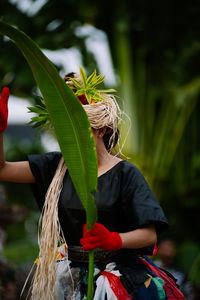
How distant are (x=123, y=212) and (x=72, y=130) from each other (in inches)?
17.4

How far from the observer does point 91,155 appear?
1396mm

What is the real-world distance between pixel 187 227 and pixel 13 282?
370cm

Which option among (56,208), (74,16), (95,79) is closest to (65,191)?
(56,208)

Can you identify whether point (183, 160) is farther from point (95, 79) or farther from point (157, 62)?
point (95, 79)

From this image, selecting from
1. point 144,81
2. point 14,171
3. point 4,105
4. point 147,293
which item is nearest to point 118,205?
point 147,293

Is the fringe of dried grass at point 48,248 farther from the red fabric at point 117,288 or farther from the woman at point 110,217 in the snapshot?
the red fabric at point 117,288

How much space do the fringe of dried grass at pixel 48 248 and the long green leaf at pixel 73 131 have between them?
0.28 meters

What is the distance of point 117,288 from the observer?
153 cm

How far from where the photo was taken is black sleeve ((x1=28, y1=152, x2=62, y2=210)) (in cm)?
177

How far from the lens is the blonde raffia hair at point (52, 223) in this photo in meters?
1.57

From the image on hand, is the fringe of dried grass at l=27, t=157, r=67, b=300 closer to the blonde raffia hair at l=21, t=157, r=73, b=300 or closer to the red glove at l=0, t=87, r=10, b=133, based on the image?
the blonde raffia hair at l=21, t=157, r=73, b=300

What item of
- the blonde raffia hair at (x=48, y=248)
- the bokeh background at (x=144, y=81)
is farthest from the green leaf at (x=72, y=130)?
the bokeh background at (x=144, y=81)

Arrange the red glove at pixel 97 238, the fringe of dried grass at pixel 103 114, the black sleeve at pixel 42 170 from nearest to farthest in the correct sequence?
the red glove at pixel 97 238, the fringe of dried grass at pixel 103 114, the black sleeve at pixel 42 170

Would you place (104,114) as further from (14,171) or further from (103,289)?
(103,289)
